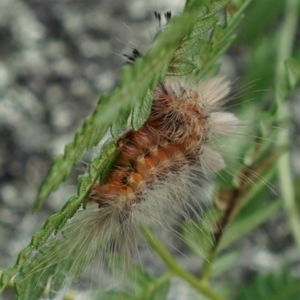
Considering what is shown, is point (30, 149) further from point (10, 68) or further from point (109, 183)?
point (109, 183)

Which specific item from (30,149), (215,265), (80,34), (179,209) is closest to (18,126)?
(30,149)

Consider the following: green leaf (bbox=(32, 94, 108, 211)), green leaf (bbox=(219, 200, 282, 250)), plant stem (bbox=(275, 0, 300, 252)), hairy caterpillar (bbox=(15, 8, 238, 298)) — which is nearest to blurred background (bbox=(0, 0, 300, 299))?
plant stem (bbox=(275, 0, 300, 252))

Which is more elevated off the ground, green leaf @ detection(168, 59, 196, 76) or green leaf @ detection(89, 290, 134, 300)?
green leaf @ detection(168, 59, 196, 76)

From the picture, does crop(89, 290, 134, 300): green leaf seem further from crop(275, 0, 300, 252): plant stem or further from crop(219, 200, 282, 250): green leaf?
crop(275, 0, 300, 252): plant stem

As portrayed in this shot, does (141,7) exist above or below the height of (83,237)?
above

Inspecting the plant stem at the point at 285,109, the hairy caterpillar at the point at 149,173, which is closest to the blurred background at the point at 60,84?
the plant stem at the point at 285,109

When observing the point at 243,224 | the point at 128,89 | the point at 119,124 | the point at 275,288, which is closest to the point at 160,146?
the point at 119,124
